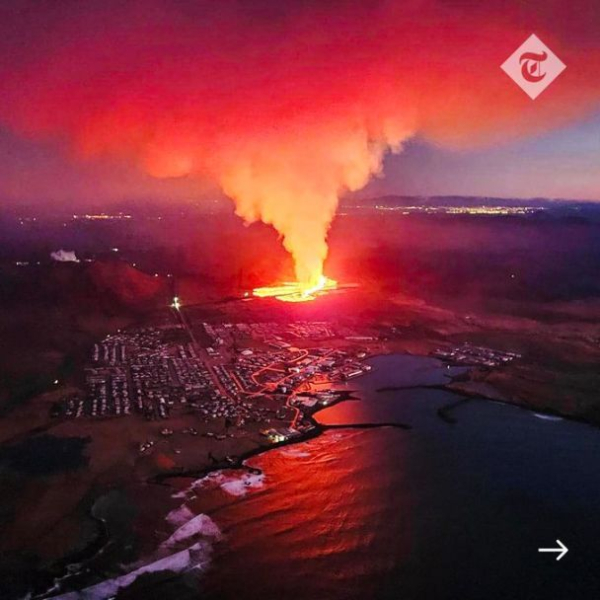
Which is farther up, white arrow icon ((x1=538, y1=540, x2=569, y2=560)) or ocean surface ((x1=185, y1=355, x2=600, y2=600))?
ocean surface ((x1=185, y1=355, x2=600, y2=600))

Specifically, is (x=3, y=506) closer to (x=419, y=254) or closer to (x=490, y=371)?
(x=490, y=371)

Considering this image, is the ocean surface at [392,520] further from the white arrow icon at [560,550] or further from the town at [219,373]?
the town at [219,373]

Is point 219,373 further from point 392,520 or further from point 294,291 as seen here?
point 294,291

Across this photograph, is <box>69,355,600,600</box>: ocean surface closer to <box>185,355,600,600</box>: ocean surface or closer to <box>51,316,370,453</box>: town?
<box>185,355,600,600</box>: ocean surface

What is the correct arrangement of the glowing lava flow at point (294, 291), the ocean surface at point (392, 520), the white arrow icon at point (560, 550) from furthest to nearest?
the glowing lava flow at point (294, 291)
the white arrow icon at point (560, 550)
the ocean surface at point (392, 520)

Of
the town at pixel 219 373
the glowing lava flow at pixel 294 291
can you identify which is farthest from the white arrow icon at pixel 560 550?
the glowing lava flow at pixel 294 291

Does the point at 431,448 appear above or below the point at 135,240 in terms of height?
below

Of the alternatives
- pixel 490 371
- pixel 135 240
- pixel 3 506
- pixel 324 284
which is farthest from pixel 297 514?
pixel 135 240

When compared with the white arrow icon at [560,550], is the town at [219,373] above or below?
above

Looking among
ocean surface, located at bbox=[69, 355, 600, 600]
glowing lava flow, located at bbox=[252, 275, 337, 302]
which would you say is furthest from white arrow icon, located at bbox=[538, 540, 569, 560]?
glowing lava flow, located at bbox=[252, 275, 337, 302]
